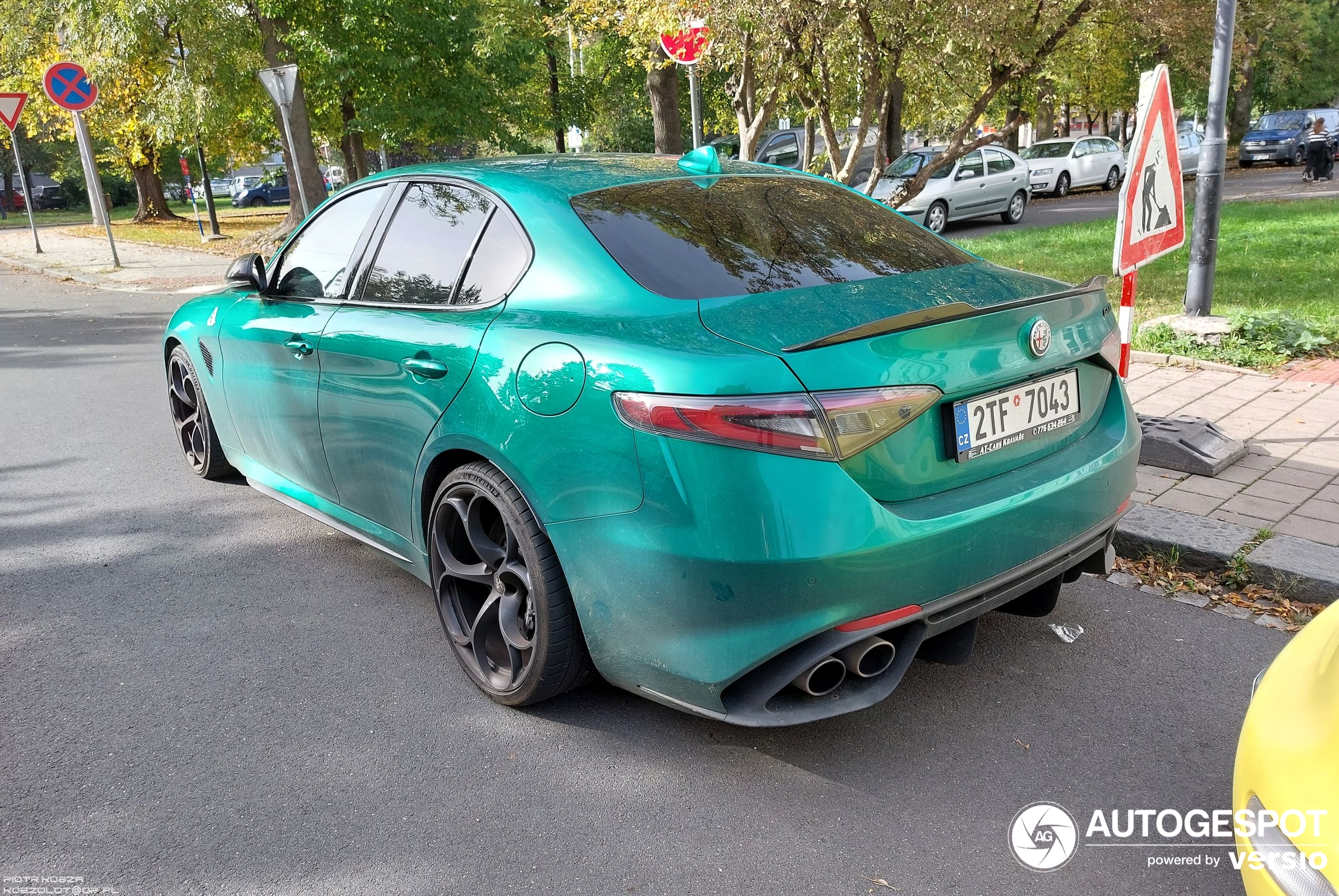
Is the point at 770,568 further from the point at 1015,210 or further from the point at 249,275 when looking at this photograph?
the point at 1015,210

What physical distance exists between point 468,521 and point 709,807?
1093 mm

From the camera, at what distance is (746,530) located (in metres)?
2.40

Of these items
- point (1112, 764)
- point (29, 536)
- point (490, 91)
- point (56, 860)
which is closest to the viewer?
point (56, 860)

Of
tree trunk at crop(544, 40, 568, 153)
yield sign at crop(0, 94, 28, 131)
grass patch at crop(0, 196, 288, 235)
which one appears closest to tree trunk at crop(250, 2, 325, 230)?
yield sign at crop(0, 94, 28, 131)

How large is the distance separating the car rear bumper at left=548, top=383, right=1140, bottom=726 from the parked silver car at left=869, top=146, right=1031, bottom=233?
15734 millimetres

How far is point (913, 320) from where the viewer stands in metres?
2.61

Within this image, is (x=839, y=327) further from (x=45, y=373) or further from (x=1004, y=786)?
(x=45, y=373)

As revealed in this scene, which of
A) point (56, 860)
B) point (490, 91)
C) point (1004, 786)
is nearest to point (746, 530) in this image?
point (1004, 786)

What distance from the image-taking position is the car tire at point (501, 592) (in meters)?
2.86

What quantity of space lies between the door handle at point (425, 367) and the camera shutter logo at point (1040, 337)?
5.48ft

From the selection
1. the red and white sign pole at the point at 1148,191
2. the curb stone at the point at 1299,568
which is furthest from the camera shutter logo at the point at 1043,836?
the red and white sign pole at the point at 1148,191

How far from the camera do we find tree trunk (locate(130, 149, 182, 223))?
1302 inches

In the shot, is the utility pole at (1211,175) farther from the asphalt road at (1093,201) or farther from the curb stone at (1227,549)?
the asphalt road at (1093,201)

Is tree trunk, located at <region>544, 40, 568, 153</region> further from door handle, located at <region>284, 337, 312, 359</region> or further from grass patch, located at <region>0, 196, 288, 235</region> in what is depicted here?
door handle, located at <region>284, 337, 312, 359</region>
